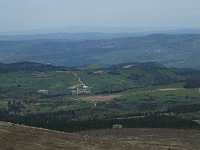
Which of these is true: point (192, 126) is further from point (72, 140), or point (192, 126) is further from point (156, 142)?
point (72, 140)

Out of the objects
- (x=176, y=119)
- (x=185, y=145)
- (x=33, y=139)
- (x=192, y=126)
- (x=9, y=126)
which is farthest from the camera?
(x=176, y=119)

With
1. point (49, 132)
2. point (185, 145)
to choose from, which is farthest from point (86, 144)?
point (185, 145)

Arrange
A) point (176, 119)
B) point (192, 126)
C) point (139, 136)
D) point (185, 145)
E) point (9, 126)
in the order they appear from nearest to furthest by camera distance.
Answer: point (9, 126)
point (185, 145)
point (139, 136)
point (192, 126)
point (176, 119)

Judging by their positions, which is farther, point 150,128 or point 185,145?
point 150,128

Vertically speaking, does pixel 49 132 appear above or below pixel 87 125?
above

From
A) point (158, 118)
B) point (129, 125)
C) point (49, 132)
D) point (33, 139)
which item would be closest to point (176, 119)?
point (158, 118)

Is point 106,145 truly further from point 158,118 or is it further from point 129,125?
point 158,118
